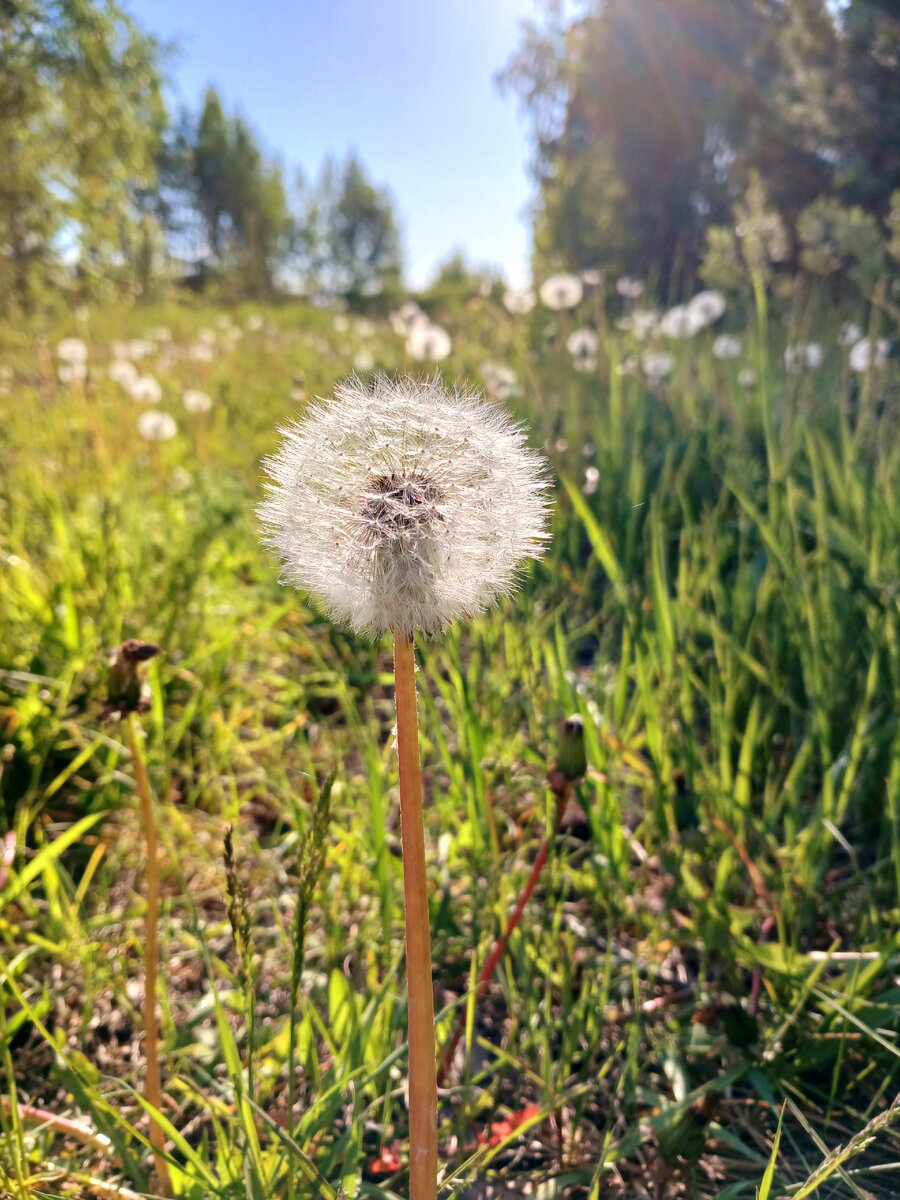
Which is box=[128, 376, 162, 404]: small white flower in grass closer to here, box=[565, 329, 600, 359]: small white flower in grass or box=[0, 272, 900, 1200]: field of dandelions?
box=[0, 272, 900, 1200]: field of dandelions

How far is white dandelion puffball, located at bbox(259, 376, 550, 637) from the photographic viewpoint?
25.9 inches

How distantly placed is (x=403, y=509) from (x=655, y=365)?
149 inches

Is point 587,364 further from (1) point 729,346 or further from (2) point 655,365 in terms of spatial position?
(1) point 729,346

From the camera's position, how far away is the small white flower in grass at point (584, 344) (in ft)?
13.7

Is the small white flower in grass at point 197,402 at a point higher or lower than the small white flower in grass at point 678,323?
lower

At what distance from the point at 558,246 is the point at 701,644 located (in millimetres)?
6285

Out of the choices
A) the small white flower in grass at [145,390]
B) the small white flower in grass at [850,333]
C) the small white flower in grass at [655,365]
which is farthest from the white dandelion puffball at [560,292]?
the small white flower in grass at [145,390]

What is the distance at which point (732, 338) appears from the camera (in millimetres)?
4566

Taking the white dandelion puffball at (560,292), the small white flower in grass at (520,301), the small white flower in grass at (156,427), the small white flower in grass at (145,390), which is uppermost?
the small white flower in grass at (520,301)

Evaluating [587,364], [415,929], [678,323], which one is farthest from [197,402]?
[415,929]

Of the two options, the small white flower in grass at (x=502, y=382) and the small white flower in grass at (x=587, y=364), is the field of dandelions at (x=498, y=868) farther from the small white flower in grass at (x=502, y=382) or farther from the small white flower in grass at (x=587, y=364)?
the small white flower in grass at (x=587, y=364)

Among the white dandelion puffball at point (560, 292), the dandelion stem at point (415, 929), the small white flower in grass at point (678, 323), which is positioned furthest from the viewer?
the white dandelion puffball at point (560, 292)

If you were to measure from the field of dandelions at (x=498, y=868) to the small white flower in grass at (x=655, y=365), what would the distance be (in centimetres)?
142

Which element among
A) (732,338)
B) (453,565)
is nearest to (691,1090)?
Result: (453,565)
